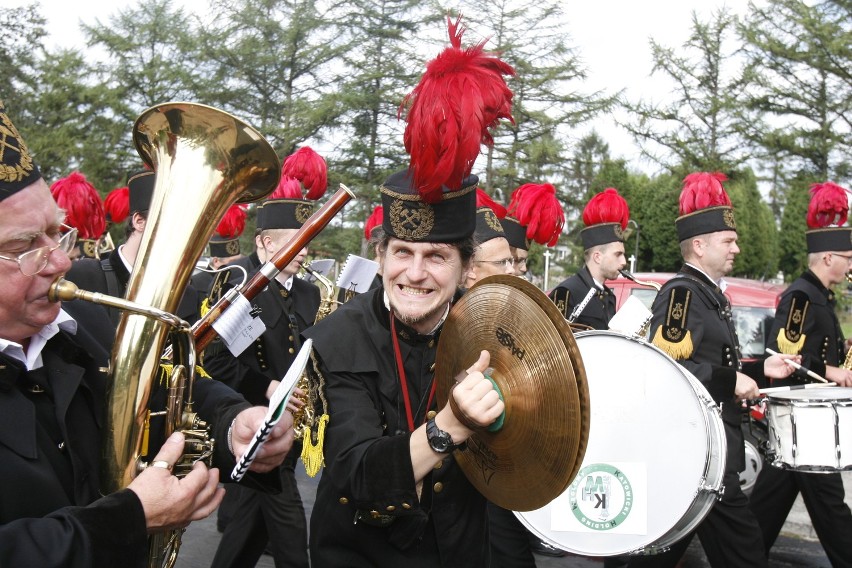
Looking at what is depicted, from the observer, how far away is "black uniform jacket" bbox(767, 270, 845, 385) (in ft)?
21.1

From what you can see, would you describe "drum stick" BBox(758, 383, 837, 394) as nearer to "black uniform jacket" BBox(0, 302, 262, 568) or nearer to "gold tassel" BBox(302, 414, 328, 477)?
"gold tassel" BBox(302, 414, 328, 477)

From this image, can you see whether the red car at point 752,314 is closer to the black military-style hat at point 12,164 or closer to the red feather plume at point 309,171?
the red feather plume at point 309,171

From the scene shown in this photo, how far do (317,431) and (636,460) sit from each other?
1.88m

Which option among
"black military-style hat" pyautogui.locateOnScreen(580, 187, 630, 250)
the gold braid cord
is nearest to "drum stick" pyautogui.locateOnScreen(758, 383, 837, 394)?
"black military-style hat" pyautogui.locateOnScreen(580, 187, 630, 250)

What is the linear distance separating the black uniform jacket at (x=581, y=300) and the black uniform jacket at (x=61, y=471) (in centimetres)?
547

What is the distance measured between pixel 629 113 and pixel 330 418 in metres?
25.7

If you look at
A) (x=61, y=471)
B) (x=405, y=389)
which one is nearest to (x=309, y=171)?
(x=405, y=389)

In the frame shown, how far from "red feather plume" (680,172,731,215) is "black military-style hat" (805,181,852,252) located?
1341 millimetres

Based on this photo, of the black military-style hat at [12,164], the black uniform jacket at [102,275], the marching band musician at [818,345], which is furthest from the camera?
the marching band musician at [818,345]

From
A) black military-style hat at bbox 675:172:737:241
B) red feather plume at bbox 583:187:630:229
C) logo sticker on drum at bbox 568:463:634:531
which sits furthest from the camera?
red feather plume at bbox 583:187:630:229

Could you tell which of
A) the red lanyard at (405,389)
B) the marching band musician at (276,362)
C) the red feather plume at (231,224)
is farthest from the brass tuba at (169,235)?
the red feather plume at (231,224)

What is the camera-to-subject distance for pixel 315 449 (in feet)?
8.08

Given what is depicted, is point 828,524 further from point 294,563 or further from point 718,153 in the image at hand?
point 718,153

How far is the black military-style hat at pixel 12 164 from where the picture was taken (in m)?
2.00
